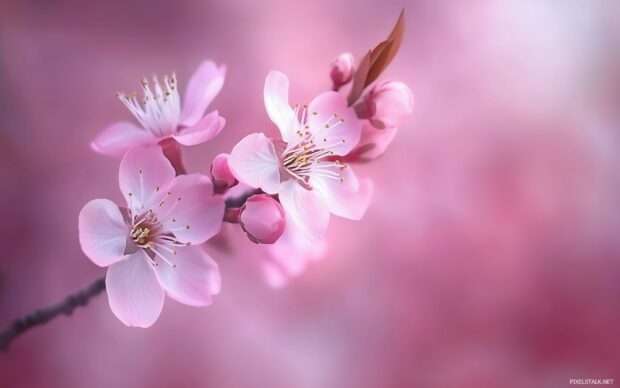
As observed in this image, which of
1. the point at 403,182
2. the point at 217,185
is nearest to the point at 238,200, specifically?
the point at 217,185

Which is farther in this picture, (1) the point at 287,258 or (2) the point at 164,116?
(1) the point at 287,258

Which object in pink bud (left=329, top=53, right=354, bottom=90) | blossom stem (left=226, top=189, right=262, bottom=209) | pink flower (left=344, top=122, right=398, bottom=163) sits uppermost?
pink bud (left=329, top=53, right=354, bottom=90)

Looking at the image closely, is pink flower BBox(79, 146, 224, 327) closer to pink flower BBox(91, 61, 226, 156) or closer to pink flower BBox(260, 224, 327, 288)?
pink flower BBox(91, 61, 226, 156)

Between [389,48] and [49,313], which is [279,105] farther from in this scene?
[49,313]

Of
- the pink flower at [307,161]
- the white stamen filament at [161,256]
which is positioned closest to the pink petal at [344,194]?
the pink flower at [307,161]

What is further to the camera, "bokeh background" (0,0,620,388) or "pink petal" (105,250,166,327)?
"bokeh background" (0,0,620,388)

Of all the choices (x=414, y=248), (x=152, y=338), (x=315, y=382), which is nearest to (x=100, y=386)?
(x=152, y=338)

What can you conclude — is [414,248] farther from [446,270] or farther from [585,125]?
[585,125]

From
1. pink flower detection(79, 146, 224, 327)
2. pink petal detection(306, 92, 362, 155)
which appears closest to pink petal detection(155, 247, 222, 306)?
pink flower detection(79, 146, 224, 327)
